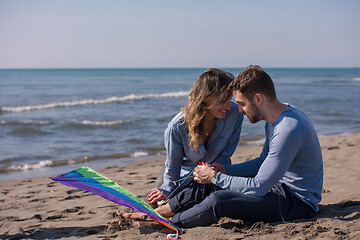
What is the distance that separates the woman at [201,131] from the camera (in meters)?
3.42

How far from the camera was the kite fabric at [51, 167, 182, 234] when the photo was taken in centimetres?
326

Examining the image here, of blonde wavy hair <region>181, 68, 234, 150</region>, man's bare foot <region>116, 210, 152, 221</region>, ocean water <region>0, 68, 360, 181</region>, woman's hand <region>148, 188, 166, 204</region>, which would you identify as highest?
blonde wavy hair <region>181, 68, 234, 150</region>

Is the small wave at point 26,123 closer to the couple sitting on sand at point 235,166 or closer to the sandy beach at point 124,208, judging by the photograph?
the sandy beach at point 124,208

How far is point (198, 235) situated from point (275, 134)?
1.03 m

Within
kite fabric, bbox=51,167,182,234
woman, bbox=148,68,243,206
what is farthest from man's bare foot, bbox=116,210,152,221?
woman, bbox=148,68,243,206

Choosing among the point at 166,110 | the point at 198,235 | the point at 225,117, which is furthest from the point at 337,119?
→ the point at 198,235

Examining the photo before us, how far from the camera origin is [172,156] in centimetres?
353

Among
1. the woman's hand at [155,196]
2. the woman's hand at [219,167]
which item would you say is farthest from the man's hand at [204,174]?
the woman's hand at [155,196]

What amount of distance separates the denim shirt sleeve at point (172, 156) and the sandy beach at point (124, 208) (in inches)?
17.6

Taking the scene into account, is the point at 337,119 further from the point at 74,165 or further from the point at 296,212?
the point at 296,212

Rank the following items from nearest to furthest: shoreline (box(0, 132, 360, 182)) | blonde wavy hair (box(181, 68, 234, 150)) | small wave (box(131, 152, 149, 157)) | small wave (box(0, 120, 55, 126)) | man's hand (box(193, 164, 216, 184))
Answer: man's hand (box(193, 164, 216, 184)) < blonde wavy hair (box(181, 68, 234, 150)) < shoreline (box(0, 132, 360, 182)) < small wave (box(131, 152, 149, 157)) < small wave (box(0, 120, 55, 126))

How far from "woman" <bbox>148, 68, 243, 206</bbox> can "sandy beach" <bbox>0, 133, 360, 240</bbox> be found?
554 millimetres

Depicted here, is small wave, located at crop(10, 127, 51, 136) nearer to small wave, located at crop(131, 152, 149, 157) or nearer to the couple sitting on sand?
small wave, located at crop(131, 152, 149, 157)

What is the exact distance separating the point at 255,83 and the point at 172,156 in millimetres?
1103
